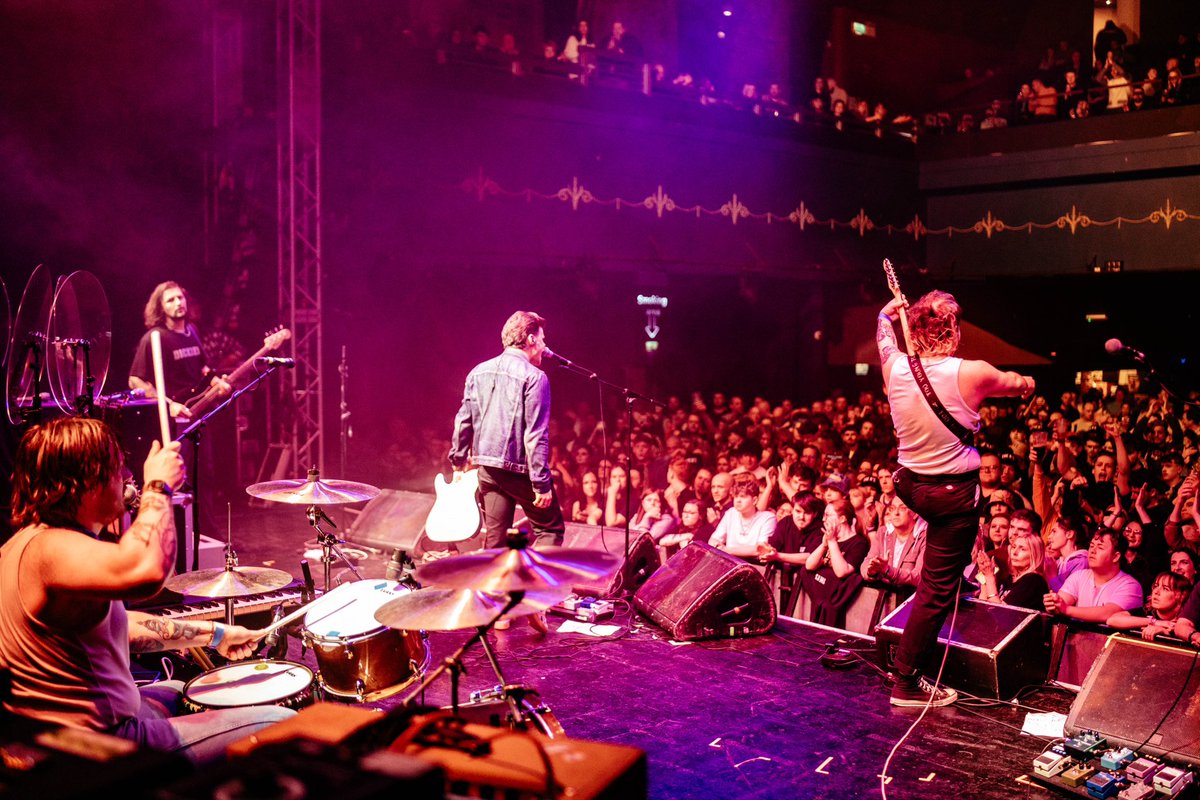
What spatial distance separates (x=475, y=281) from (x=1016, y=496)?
853 centimetres

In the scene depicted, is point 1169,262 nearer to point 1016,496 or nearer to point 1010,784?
point 1016,496

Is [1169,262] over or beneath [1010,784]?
over

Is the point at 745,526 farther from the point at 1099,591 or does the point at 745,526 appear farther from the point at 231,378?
the point at 231,378

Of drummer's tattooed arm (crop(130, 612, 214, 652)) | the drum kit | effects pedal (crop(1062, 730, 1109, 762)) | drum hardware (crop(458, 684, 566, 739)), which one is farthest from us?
effects pedal (crop(1062, 730, 1109, 762))

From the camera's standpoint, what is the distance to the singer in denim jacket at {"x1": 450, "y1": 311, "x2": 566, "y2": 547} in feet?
15.4

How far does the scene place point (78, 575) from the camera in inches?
86.3

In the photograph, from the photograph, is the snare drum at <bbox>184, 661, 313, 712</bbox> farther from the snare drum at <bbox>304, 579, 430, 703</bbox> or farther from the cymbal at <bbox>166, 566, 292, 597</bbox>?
the snare drum at <bbox>304, 579, 430, 703</bbox>

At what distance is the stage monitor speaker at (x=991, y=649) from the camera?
13.1 feet

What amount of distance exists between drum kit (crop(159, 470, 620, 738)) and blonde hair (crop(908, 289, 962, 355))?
205 cm

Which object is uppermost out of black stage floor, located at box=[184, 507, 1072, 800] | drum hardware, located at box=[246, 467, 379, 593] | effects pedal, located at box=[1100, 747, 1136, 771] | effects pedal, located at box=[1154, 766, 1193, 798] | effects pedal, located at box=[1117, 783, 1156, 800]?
drum hardware, located at box=[246, 467, 379, 593]

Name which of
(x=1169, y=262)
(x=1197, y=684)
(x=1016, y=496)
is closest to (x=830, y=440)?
(x=1016, y=496)

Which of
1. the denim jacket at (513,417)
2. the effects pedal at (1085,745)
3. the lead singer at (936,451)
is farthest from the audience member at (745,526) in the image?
the effects pedal at (1085,745)

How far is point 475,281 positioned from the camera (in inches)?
508

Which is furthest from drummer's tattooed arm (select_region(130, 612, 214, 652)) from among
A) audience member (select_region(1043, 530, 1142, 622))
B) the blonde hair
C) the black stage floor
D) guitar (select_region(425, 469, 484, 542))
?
audience member (select_region(1043, 530, 1142, 622))
